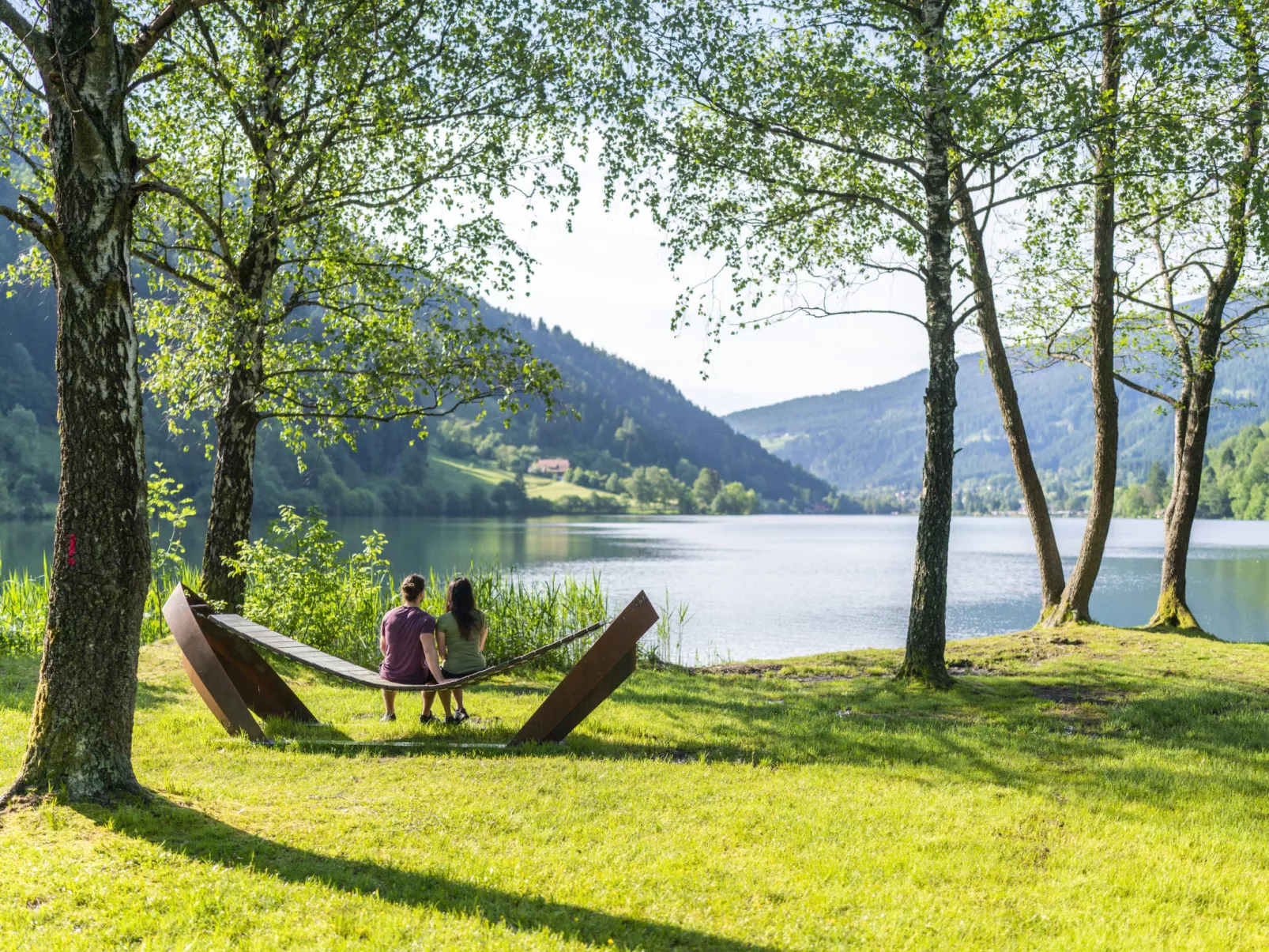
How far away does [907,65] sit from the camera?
9.83 m

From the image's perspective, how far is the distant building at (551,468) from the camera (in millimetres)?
140375

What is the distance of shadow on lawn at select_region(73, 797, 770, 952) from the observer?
3.82 meters

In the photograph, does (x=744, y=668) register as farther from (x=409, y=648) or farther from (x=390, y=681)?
(x=390, y=681)

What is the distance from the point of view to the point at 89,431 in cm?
495

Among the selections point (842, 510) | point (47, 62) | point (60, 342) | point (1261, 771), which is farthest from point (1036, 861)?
point (842, 510)

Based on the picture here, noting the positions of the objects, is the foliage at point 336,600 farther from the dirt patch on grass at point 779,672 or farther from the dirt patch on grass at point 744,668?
the dirt patch on grass at point 779,672

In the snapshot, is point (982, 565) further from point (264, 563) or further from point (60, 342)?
point (60, 342)

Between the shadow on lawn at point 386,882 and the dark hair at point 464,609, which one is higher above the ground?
the dark hair at point 464,609

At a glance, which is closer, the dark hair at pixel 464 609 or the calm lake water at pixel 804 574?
the dark hair at pixel 464 609

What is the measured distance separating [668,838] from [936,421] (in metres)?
6.62

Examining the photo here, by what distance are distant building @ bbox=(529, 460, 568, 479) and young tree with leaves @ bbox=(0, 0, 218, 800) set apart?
13446 cm

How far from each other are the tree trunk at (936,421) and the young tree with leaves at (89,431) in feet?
25.1

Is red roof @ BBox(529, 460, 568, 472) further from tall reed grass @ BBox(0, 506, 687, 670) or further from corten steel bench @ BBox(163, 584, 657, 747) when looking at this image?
corten steel bench @ BBox(163, 584, 657, 747)

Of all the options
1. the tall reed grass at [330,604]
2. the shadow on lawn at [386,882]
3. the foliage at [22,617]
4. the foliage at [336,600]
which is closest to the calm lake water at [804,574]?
the tall reed grass at [330,604]
